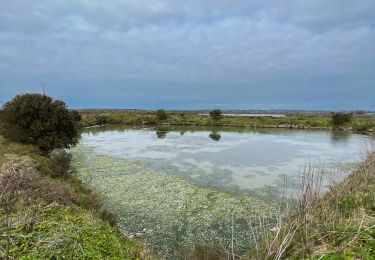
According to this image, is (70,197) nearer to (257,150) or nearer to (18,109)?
(18,109)

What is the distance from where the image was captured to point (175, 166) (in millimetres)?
25547

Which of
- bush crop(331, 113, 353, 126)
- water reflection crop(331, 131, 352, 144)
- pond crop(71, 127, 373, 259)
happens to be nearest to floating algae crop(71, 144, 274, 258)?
pond crop(71, 127, 373, 259)

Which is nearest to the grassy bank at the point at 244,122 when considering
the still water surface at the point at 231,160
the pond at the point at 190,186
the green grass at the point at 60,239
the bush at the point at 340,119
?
the bush at the point at 340,119

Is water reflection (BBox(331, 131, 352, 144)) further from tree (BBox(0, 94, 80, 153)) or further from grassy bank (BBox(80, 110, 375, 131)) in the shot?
tree (BBox(0, 94, 80, 153))

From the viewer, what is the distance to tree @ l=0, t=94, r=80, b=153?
24219 millimetres

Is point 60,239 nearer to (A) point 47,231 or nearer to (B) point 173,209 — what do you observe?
(A) point 47,231

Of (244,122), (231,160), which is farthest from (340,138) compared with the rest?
(244,122)

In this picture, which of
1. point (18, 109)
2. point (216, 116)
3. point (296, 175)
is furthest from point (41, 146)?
point (216, 116)

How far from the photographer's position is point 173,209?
1425cm

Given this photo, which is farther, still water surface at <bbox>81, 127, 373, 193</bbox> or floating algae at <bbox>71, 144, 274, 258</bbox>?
still water surface at <bbox>81, 127, 373, 193</bbox>

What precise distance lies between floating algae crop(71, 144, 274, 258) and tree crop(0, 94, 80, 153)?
4.15 m

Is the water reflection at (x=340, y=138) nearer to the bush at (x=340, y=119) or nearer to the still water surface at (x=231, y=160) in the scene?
the still water surface at (x=231, y=160)

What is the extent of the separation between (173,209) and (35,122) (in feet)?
52.0

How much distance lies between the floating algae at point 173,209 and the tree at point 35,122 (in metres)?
4.15
